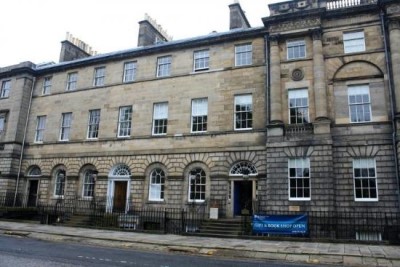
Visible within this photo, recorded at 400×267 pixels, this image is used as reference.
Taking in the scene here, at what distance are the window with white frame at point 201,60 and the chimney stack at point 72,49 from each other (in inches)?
562

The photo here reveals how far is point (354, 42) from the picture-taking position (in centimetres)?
1970

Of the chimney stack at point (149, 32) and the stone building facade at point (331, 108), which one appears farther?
the chimney stack at point (149, 32)

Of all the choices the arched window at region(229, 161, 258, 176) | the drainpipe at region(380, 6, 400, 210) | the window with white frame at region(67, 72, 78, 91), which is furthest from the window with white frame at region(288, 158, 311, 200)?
the window with white frame at region(67, 72, 78, 91)

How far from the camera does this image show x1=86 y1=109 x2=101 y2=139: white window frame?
84.4 feet

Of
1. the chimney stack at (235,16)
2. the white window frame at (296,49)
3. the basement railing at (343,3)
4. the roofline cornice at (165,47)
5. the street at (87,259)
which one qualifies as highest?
the chimney stack at (235,16)

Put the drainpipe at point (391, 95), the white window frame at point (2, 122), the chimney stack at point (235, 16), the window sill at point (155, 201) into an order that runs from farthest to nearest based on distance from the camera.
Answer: the white window frame at point (2, 122), the chimney stack at point (235, 16), the window sill at point (155, 201), the drainpipe at point (391, 95)

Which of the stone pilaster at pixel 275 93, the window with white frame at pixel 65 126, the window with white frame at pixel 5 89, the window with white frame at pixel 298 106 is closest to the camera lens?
the stone pilaster at pixel 275 93

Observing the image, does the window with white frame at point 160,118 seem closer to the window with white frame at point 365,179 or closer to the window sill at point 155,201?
the window sill at point 155,201

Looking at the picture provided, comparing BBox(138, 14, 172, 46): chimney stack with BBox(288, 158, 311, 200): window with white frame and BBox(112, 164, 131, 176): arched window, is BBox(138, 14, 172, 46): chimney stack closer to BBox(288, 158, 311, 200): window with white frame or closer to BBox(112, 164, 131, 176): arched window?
BBox(112, 164, 131, 176): arched window

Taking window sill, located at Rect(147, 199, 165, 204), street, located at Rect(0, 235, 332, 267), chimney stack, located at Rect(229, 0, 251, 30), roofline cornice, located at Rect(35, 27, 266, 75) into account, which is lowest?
street, located at Rect(0, 235, 332, 267)

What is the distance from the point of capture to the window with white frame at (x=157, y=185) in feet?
73.4

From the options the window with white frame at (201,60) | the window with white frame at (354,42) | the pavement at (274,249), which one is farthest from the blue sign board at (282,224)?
the window with white frame at (201,60)

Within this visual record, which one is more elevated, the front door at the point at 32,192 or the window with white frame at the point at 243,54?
the window with white frame at the point at 243,54

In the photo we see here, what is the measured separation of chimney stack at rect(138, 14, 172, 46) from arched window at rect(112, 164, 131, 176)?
34.6ft
